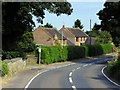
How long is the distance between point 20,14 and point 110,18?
2921 cm

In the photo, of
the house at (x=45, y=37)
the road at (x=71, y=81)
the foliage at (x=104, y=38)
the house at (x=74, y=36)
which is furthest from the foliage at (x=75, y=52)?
the house at (x=74, y=36)

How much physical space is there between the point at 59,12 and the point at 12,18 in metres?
5.40

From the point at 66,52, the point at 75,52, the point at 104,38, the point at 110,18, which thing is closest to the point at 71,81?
the point at 66,52

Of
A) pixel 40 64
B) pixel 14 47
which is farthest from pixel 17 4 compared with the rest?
pixel 40 64

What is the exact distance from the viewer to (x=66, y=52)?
5738 centimetres

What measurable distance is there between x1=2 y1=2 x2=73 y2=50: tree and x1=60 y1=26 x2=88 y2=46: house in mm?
68588

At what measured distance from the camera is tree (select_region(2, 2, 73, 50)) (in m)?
38.0

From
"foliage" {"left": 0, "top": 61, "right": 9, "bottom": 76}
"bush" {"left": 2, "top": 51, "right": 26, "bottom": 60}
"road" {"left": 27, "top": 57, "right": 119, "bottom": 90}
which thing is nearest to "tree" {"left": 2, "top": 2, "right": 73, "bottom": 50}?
"bush" {"left": 2, "top": 51, "right": 26, "bottom": 60}

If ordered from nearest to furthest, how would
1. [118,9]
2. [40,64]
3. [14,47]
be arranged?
[14,47]
[40,64]
[118,9]

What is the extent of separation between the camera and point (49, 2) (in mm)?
39219

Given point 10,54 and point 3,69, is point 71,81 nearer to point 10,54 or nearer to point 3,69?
point 3,69

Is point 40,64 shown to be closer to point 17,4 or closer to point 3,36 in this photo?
point 3,36

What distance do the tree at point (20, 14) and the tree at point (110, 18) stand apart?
19.5m

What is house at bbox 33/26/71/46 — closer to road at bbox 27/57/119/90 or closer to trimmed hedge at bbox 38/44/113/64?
trimmed hedge at bbox 38/44/113/64
